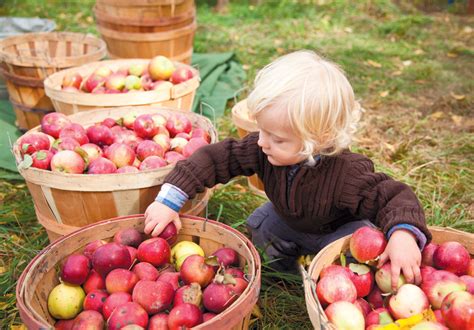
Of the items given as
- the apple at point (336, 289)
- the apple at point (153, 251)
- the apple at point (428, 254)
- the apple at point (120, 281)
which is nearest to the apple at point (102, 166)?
the apple at point (153, 251)

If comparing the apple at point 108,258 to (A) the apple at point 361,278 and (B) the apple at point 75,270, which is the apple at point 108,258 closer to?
(B) the apple at point 75,270

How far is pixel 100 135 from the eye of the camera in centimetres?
301

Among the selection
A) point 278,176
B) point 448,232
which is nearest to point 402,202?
point 448,232

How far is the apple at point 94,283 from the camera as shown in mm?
2111

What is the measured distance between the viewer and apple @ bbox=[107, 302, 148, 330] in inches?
71.9

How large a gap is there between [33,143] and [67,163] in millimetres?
383

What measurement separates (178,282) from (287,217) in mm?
712

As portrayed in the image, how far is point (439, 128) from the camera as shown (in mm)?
4699

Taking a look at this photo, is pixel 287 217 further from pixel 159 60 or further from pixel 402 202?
Result: pixel 159 60

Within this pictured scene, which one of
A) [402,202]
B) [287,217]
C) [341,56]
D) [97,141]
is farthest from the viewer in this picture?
[341,56]

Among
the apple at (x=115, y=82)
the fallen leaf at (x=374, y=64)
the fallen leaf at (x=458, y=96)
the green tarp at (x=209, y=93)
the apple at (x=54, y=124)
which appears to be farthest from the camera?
the fallen leaf at (x=374, y=64)

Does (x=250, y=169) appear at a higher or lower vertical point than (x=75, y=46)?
higher

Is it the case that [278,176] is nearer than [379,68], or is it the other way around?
[278,176]

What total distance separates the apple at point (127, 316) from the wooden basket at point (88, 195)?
72 centimetres
